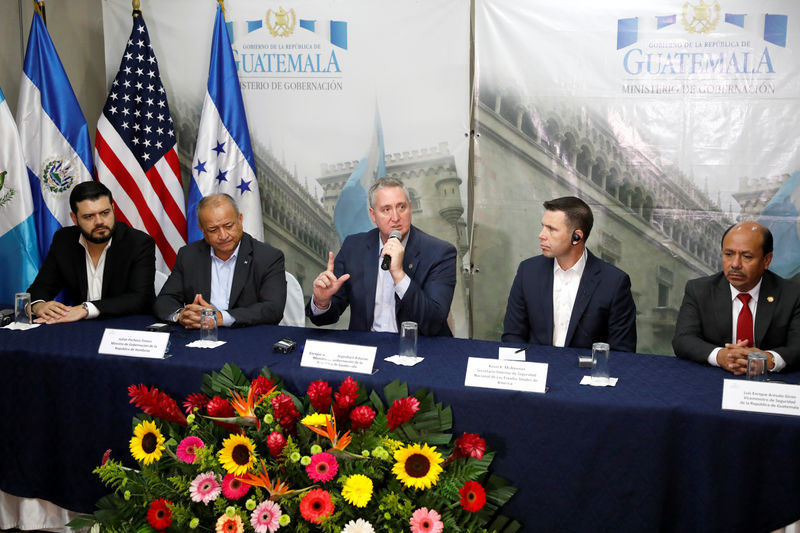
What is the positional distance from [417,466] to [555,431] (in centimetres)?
42

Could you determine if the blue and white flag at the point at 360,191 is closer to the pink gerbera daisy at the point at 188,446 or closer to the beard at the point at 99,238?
the beard at the point at 99,238

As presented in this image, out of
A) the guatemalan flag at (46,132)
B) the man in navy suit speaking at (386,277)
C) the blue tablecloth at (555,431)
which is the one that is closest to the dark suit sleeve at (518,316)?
the man in navy suit speaking at (386,277)

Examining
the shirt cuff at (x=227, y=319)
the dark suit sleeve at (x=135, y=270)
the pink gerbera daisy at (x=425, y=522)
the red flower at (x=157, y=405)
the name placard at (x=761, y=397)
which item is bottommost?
the pink gerbera daisy at (x=425, y=522)

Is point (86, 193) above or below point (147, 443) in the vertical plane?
above

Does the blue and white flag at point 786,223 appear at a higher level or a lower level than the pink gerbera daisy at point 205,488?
higher

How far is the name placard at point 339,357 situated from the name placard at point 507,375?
327mm

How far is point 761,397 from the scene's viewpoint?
198 centimetres

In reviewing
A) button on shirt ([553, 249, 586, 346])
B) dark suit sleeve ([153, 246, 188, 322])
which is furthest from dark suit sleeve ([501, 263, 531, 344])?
dark suit sleeve ([153, 246, 188, 322])

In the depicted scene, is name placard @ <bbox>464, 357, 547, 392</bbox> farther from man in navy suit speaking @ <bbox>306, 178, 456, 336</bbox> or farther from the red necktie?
the red necktie

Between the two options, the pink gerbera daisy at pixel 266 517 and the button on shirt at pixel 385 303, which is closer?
the pink gerbera daisy at pixel 266 517

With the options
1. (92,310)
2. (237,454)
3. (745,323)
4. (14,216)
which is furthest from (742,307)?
(14,216)

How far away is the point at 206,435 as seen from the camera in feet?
7.09

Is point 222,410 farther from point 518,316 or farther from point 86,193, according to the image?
point 86,193

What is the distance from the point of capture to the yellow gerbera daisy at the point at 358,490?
6.33ft
